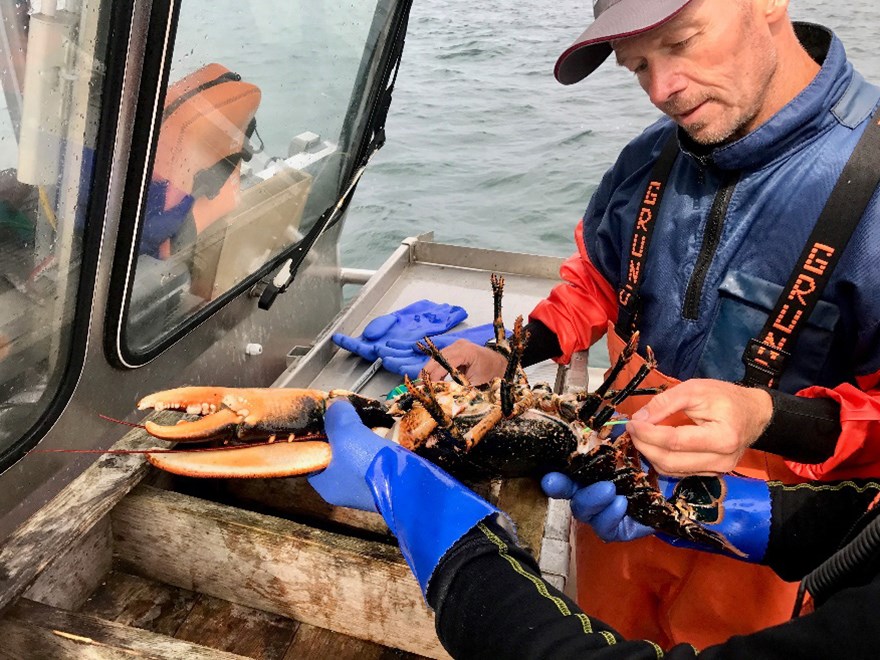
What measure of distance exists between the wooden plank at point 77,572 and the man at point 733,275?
133 cm

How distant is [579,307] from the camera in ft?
9.05

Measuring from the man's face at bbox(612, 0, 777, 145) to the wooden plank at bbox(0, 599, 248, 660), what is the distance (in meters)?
1.99

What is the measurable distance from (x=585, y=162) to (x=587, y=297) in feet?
29.0

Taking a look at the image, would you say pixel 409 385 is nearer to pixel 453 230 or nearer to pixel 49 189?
pixel 49 189

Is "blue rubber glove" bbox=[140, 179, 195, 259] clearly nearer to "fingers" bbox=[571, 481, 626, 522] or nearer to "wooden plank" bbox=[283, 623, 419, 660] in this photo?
"wooden plank" bbox=[283, 623, 419, 660]

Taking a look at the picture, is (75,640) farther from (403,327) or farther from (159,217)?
(403,327)

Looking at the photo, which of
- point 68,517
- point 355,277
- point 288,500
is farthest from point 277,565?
point 355,277

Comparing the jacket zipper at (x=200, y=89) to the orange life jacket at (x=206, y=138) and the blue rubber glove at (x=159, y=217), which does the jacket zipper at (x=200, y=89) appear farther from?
the blue rubber glove at (x=159, y=217)

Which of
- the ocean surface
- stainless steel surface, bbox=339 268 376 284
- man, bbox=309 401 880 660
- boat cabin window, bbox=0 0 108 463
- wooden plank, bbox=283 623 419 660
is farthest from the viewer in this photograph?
the ocean surface

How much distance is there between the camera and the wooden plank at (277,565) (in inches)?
69.1

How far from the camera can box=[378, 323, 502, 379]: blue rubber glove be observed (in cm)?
352

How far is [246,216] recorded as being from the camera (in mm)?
3115

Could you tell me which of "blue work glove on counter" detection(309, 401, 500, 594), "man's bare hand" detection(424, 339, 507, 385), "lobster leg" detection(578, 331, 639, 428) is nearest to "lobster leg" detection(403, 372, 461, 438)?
"blue work glove on counter" detection(309, 401, 500, 594)

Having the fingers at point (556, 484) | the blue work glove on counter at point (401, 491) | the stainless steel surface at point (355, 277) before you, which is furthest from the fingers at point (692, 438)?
the stainless steel surface at point (355, 277)
